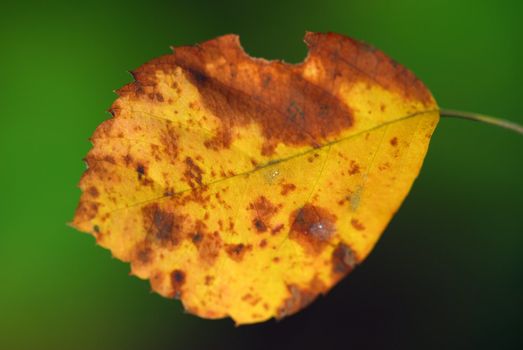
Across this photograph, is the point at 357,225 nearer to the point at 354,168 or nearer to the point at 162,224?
the point at 354,168

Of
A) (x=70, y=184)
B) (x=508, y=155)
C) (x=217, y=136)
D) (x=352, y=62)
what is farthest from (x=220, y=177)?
(x=508, y=155)

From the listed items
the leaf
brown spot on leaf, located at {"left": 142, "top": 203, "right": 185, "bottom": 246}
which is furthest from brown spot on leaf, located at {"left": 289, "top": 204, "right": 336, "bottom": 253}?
brown spot on leaf, located at {"left": 142, "top": 203, "right": 185, "bottom": 246}

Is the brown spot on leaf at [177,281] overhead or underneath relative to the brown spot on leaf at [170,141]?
underneath

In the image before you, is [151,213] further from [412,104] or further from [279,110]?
[412,104]

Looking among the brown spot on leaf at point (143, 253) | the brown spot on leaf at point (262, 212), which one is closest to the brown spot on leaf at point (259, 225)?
the brown spot on leaf at point (262, 212)

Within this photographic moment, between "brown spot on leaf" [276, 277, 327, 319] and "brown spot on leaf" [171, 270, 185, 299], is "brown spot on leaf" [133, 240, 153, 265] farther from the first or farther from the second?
"brown spot on leaf" [276, 277, 327, 319]

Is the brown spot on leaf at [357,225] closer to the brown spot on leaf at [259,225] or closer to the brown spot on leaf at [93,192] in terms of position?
the brown spot on leaf at [259,225]

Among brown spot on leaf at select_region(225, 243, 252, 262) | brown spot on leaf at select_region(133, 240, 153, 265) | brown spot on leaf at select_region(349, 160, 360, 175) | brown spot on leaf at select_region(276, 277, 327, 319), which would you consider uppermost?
brown spot on leaf at select_region(349, 160, 360, 175)

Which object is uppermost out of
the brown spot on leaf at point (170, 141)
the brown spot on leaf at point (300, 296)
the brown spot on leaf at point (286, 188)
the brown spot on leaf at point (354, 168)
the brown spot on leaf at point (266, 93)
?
the brown spot on leaf at point (266, 93)

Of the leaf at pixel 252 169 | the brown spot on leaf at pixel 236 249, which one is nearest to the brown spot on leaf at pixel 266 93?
the leaf at pixel 252 169

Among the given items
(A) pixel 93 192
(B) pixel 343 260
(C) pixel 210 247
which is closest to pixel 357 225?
(B) pixel 343 260
